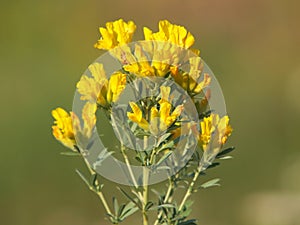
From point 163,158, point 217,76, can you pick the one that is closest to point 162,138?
point 163,158

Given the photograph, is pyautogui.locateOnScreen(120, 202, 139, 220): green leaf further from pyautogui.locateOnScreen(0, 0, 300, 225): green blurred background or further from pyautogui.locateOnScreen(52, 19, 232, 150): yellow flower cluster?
pyautogui.locateOnScreen(0, 0, 300, 225): green blurred background

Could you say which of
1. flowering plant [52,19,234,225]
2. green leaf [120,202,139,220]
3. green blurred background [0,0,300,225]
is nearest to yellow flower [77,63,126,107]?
flowering plant [52,19,234,225]

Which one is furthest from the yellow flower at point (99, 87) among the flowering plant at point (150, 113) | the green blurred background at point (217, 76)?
the green blurred background at point (217, 76)

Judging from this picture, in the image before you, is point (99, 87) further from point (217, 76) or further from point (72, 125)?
point (217, 76)

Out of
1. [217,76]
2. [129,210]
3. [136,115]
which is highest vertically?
[136,115]

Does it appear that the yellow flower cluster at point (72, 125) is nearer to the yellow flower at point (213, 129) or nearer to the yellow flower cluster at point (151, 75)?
the yellow flower cluster at point (151, 75)

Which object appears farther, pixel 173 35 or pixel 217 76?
pixel 217 76

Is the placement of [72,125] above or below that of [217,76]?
above
